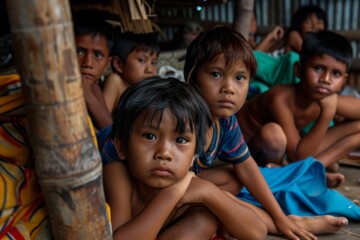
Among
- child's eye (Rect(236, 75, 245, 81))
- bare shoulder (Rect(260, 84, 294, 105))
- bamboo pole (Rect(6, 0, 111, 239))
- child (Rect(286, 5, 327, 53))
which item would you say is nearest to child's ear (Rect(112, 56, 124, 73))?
bare shoulder (Rect(260, 84, 294, 105))

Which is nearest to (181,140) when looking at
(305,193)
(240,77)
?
(240,77)

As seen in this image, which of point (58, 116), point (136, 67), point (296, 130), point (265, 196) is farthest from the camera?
point (136, 67)

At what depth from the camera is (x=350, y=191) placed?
2.64 metres

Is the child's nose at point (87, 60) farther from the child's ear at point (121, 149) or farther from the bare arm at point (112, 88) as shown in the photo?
the child's ear at point (121, 149)

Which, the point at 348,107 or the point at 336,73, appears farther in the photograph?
the point at 348,107

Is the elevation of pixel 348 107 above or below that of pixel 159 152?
below

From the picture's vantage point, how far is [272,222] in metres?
2.10

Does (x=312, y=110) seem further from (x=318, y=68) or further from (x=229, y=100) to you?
(x=229, y=100)

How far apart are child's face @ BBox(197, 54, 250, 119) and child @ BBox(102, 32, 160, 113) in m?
1.16

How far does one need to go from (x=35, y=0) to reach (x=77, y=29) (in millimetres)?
1788

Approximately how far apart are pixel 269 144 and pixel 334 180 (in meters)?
0.42

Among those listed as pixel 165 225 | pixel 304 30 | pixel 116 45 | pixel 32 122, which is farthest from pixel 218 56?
pixel 304 30

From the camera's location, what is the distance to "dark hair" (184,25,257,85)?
204 cm

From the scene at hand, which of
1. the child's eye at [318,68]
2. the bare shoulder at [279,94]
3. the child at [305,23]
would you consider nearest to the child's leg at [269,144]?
the bare shoulder at [279,94]
